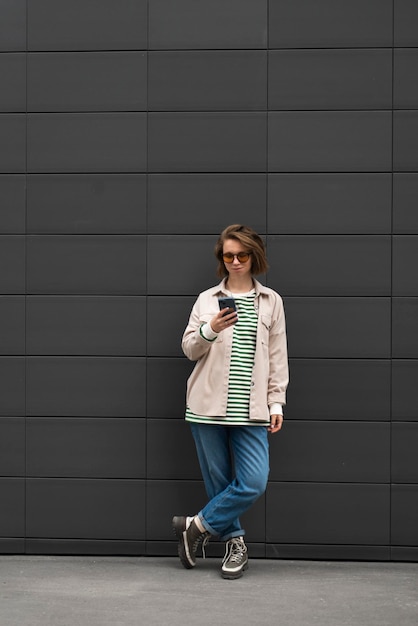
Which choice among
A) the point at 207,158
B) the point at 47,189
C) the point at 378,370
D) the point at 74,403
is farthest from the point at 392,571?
the point at 47,189

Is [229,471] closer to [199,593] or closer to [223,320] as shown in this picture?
[199,593]

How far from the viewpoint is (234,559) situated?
519cm

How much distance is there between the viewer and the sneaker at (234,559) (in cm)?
515

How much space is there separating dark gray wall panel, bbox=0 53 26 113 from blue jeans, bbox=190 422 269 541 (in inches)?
89.8

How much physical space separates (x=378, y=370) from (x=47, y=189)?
234cm

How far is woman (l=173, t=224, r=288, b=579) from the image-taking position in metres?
5.12

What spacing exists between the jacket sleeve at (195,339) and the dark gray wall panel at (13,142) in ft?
4.83

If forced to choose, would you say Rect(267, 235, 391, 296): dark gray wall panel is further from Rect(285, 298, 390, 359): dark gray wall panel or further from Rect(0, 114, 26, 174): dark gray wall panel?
Rect(0, 114, 26, 174): dark gray wall panel

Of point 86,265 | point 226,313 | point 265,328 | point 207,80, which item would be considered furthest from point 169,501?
point 207,80

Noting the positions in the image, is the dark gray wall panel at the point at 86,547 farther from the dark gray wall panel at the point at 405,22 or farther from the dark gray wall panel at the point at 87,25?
the dark gray wall panel at the point at 405,22

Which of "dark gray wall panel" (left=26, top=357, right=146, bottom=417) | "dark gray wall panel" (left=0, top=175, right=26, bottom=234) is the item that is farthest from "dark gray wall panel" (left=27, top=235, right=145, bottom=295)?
"dark gray wall panel" (left=26, top=357, right=146, bottom=417)

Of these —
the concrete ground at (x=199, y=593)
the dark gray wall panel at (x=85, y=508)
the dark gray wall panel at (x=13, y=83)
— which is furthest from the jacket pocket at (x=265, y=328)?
the dark gray wall panel at (x=13, y=83)

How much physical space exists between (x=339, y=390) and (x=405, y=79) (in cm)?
194

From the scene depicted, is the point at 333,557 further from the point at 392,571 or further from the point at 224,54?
the point at 224,54
